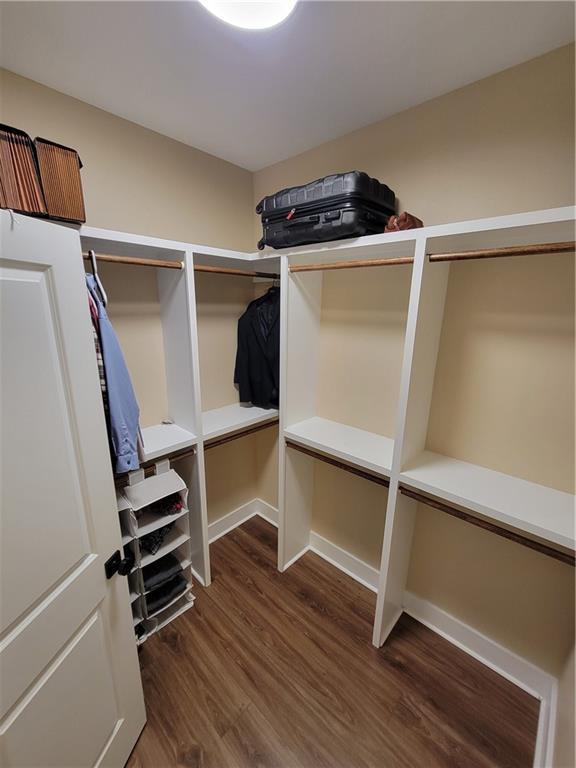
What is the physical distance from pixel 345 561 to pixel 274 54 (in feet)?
8.72

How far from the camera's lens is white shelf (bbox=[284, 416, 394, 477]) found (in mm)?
1553

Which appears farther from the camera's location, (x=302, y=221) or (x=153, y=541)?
(x=153, y=541)

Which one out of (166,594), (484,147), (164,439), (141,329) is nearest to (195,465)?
(164,439)

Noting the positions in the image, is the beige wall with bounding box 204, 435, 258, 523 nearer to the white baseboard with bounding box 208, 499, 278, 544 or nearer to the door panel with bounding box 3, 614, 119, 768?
the white baseboard with bounding box 208, 499, 278, 544

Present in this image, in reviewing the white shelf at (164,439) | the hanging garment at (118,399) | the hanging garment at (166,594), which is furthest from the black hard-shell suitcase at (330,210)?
the hanging garment at (166,594)

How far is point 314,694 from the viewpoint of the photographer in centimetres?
146

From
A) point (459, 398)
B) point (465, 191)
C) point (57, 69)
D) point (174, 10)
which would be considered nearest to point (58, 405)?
point (174, 10)

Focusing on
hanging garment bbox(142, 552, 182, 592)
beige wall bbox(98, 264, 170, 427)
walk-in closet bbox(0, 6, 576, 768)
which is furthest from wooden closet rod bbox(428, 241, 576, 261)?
hanging garment bbox(142, 552, 182, 592)

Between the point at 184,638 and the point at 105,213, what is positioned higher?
the point at 105,213

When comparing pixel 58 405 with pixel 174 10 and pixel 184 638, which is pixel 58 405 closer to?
pixel 174 10

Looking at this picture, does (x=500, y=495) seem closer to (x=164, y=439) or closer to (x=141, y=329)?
(x=164, y=439)

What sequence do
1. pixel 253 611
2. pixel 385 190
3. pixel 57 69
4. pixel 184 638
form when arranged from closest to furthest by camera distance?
1. pixel 57 69
2. pixel 385 190
3. pixel 184 638
4. pixel 253 611

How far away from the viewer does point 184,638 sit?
1.70 meters

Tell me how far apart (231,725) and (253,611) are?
0.52 metres
